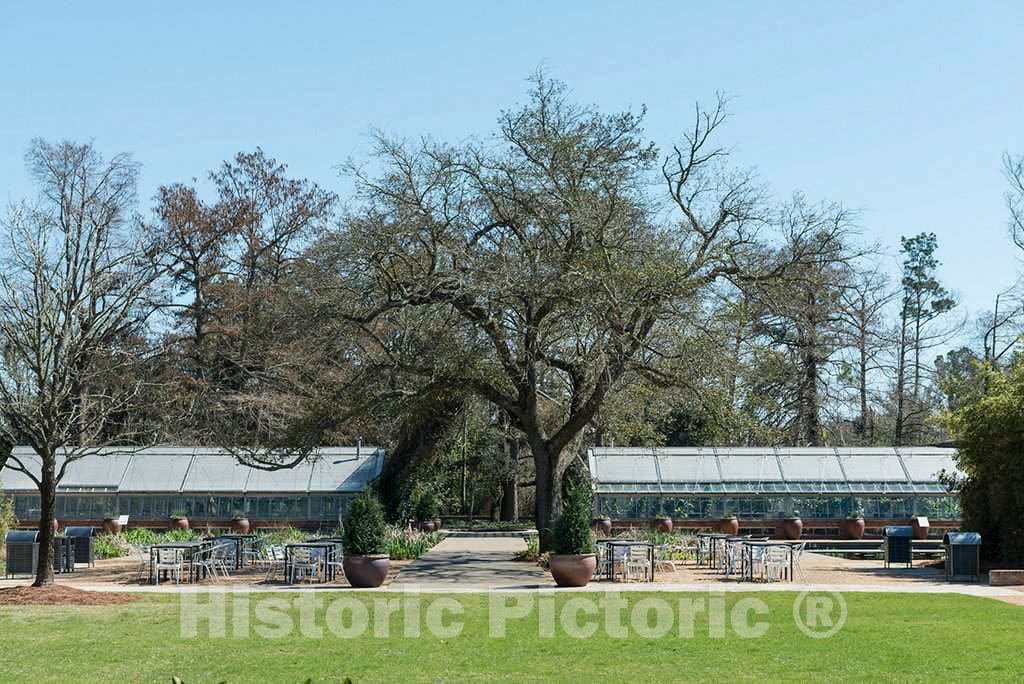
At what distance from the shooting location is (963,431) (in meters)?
26.3

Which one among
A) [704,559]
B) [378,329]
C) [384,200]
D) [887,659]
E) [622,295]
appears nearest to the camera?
[887,659]

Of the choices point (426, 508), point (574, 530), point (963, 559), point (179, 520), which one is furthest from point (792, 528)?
point (179, 520)

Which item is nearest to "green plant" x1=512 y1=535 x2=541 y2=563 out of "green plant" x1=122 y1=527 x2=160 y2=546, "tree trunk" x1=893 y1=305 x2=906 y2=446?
"green plant" x1=122 y1=527 x2=160 y2=546

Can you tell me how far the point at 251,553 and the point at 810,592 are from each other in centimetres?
1284

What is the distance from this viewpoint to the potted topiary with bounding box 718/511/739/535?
1443 inches

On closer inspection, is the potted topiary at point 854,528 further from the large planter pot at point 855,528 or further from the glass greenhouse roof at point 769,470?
the glass greenhouse roof at point 769,470

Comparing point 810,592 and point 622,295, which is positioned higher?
point 622,295

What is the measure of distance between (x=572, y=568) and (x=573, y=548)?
36 centimetres

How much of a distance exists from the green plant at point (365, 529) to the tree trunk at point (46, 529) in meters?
4.99

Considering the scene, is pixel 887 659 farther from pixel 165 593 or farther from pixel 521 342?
pixel 521 342

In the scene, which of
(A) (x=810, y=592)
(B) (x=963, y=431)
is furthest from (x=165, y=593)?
(B) (x=963, y=431)

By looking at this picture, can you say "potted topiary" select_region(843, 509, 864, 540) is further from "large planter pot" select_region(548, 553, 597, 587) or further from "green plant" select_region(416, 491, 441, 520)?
"large planter pot" select_region(548, 553, 597, 587)

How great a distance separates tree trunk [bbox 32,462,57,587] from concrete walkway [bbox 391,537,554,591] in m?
5.83

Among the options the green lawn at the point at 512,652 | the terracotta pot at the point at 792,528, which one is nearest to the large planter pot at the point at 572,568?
the green lawn at the point at 512,652
